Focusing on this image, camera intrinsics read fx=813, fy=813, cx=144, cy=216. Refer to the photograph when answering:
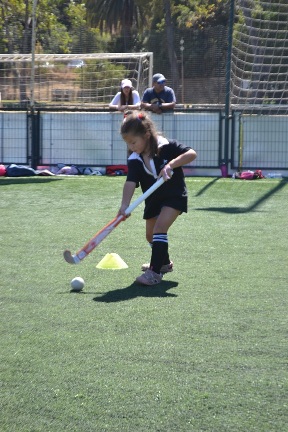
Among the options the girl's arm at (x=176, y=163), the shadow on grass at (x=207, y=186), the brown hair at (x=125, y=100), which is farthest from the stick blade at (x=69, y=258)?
the brown hair at (x=125, y=100)

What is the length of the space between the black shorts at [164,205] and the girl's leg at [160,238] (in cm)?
4

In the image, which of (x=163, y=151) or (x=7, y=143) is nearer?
(x=163, y=151)

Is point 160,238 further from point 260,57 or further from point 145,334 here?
point 260,57

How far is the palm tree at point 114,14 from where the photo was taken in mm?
45094

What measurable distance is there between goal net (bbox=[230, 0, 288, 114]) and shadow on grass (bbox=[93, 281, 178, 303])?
9.24m

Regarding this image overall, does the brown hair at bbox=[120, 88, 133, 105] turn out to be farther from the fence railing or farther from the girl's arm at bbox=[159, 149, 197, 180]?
the girl's arm at bbox=[159, 149, 197, 180]

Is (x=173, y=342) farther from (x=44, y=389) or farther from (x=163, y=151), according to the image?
(x=163, y=151)

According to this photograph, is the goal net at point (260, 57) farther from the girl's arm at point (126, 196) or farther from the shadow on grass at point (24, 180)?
the girl's arm at point (126, 196)

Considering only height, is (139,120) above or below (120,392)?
above

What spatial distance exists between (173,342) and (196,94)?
26125 mm

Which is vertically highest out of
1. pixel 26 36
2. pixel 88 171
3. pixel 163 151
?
pixel 26 36

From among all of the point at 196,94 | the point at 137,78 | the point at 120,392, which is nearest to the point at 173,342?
the point at 120,392

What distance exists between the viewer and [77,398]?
11.4 ft

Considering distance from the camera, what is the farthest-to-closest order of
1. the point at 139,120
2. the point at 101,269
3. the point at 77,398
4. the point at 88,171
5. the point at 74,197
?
1. the point at 88,171
2. the point at 74,197
3. the point at 101,269
4. the point at 139,120
5. the point at 77,398
